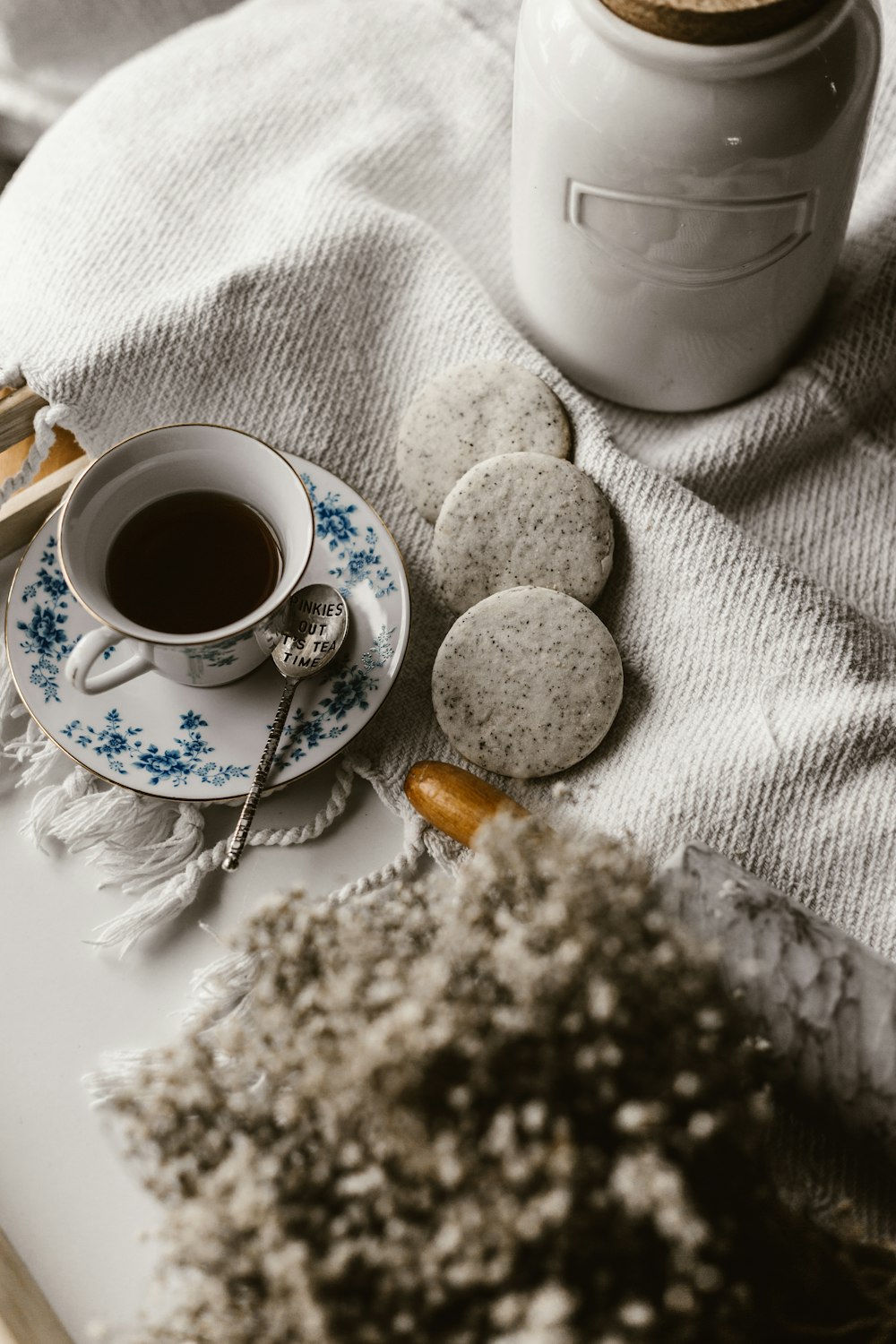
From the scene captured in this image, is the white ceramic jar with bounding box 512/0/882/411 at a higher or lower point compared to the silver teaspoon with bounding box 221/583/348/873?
higher

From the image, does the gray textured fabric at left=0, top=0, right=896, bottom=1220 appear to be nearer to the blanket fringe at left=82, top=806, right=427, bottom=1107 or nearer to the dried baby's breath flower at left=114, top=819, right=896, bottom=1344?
the blanket fringe at left=82, top=806, right=427, bottom=1107

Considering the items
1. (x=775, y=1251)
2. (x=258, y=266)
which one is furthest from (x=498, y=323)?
(x=775, y=1251)

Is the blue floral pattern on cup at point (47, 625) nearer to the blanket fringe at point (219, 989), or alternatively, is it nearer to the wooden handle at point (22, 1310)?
the blanket fringe at point (219, 989)

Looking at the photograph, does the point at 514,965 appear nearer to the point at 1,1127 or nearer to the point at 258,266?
the point at 1,1127

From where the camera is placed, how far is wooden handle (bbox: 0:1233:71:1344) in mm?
661

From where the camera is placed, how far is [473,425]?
0.95m

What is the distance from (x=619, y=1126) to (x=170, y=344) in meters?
0.77

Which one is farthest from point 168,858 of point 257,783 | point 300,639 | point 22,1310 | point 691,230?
point 691,230

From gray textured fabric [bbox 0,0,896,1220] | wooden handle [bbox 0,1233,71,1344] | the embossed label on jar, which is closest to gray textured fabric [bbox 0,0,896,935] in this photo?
gray textured fabric [bbox 0,0,896,1220]

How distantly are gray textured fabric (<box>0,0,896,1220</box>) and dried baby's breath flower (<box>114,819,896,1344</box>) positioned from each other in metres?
0.30

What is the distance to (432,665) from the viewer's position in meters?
0.92

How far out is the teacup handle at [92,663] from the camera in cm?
78

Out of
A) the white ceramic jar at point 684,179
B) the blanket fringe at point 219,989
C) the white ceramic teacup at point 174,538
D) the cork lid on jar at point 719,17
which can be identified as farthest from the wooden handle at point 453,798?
the cork lid on jar at point 719,17

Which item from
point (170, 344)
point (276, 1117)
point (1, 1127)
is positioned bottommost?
point (1, 1127)
